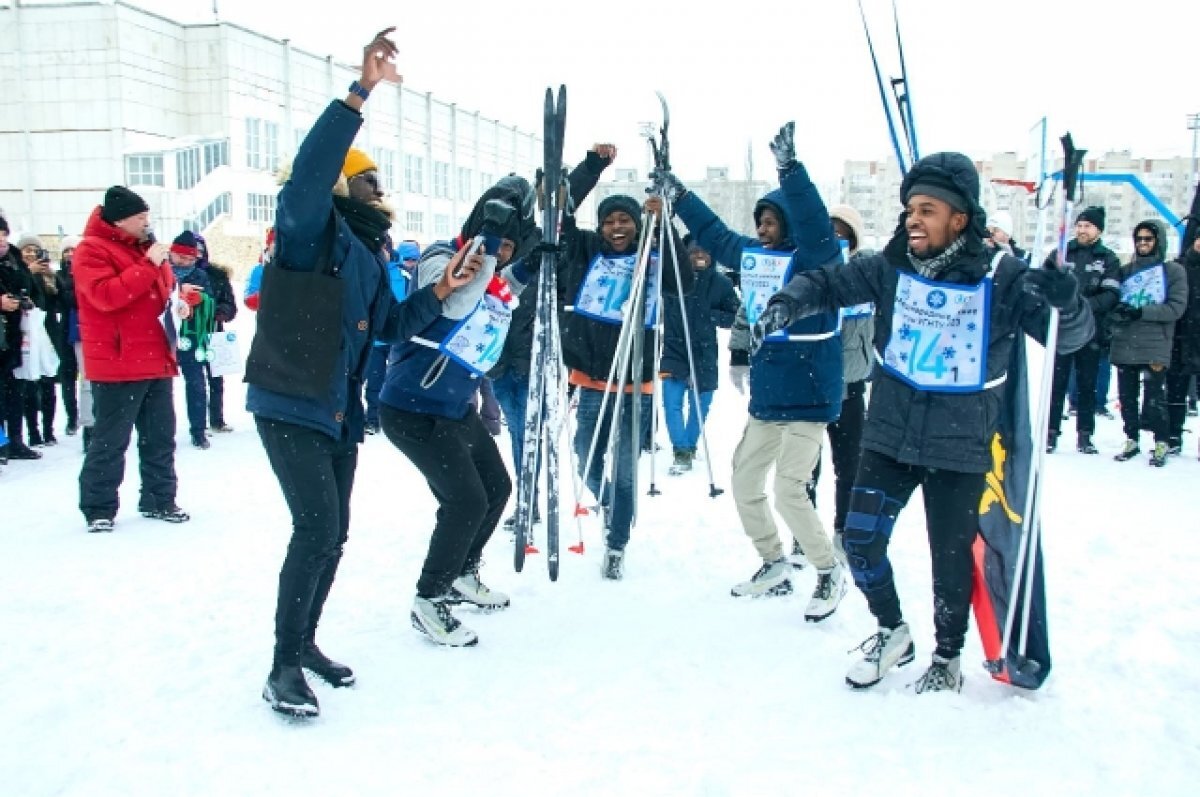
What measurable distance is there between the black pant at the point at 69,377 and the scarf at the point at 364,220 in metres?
6.67

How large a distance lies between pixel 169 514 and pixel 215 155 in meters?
26.8

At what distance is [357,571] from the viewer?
185 inches

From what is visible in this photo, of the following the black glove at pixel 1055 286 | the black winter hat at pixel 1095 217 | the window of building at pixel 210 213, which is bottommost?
the black glove at pixel 1055 286

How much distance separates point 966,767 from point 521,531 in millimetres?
2124

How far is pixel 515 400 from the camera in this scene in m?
5.80

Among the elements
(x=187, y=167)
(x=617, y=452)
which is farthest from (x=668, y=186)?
(x=187, y=167)

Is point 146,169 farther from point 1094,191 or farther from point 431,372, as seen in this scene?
point 1094,191

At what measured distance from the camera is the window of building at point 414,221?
130ft

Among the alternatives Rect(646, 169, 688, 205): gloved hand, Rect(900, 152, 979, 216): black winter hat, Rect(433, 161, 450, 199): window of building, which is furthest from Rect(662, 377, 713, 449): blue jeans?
Rect(433, 161, 450, 199): window of building

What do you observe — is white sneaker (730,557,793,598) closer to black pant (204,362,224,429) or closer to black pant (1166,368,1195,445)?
black pant (1166,368,1195,445)

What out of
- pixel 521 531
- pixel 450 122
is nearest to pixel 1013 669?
pixel 521 531

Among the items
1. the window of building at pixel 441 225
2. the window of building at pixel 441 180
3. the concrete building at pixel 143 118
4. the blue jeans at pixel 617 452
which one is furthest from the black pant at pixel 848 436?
the window of building at pixel 441 180

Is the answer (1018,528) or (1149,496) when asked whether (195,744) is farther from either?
(1149,496)

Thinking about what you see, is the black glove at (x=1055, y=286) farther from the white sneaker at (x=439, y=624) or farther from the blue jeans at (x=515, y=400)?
the blue jeans at (x=515, y=400)
